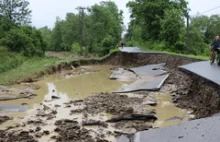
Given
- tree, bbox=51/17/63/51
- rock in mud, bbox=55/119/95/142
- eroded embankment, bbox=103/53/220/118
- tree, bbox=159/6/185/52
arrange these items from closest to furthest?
rock in mud, bbox=55/119/95/142 < eroded embankment, bbox=103/53/220/118 < tree, bbox=159/6/185/52 < tree, bbox=51/17/63/51

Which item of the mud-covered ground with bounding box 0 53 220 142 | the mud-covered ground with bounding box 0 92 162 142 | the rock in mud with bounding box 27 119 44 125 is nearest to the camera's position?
the mud-covered ground with bounding box 0 92 162 142

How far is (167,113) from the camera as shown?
942cm

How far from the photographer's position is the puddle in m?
8.33

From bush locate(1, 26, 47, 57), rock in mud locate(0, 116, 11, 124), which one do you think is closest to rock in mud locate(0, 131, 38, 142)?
rock in mud locate(0, 116, 11, 124)

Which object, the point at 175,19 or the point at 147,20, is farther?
the point at 147,20

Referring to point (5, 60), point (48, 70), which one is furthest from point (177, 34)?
point (5, 60)

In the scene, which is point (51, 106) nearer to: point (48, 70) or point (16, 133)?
point (16, 133)

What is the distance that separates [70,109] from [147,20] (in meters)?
21.2

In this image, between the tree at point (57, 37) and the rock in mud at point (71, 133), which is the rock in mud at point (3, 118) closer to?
the rock in mud at point (71, 133)

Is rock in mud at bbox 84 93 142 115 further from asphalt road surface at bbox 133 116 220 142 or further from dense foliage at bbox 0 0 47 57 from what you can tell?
dense foliage at bbox 0 0 47 57

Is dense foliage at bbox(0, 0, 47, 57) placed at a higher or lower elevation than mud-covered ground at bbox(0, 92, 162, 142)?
higher

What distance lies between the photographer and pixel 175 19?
83.4 ft

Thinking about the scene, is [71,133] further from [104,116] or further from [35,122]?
[104,116]

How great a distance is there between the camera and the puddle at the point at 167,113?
833 centimetres
